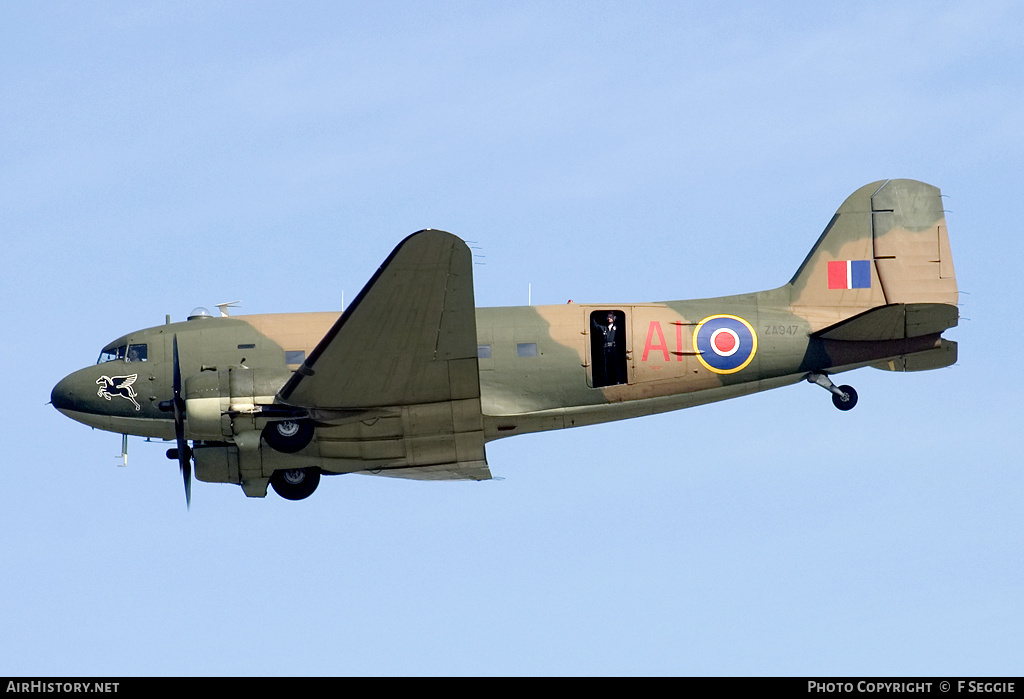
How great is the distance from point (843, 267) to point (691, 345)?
12.6ft

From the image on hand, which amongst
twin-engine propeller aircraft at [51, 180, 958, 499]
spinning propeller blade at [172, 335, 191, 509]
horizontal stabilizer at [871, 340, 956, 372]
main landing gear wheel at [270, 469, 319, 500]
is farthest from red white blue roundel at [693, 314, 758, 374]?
spinning propeller blade at [172, 335, 191, 509]

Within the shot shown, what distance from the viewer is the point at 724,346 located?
83.4 feet

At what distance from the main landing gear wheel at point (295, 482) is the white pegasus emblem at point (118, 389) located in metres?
2.88

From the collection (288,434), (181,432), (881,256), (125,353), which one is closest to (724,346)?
(881,256)

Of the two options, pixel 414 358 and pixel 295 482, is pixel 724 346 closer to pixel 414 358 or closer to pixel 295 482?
pixel 414 358

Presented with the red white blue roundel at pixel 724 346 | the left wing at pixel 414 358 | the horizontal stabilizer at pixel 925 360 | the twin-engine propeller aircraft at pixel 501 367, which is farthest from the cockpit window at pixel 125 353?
the horizontal stabilizer at pixel 925 360

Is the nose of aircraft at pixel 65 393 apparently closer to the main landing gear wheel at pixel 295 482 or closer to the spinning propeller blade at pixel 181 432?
the spinning propeller blade at pixel 181 432

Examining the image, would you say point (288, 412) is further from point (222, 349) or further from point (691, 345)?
point (691, 345)

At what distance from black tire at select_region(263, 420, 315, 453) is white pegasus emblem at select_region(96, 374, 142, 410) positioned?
3.48 meters

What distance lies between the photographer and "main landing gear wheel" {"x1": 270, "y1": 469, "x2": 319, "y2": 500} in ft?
84.9

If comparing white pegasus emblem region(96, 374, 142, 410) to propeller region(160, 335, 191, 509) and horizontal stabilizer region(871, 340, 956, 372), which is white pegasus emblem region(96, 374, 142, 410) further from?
horizontal stabilizer region(871, 340, 956, 372)
